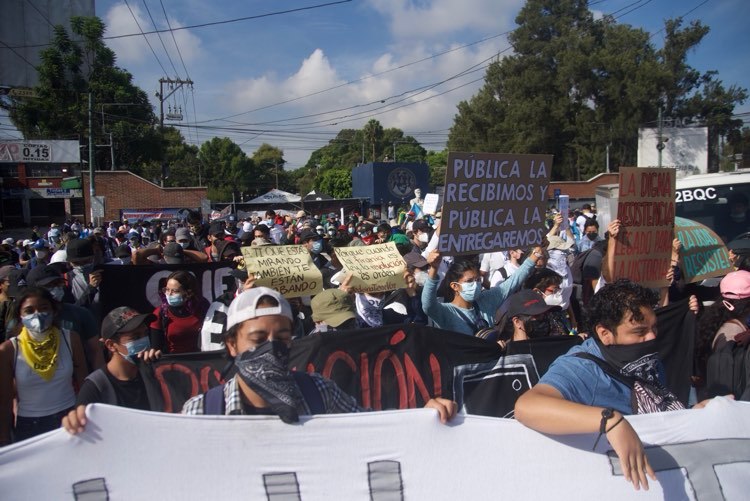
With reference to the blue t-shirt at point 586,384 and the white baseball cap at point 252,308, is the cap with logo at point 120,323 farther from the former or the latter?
the blue t-shirt at point 586,384

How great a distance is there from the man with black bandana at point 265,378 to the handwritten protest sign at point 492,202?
2251 mm

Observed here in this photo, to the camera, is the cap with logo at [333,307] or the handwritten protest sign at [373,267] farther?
the handwritten protest sign at [373,267]

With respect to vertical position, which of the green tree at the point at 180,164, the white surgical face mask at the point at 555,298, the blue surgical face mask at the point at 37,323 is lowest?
the white surgical face mask at the point at 555,298

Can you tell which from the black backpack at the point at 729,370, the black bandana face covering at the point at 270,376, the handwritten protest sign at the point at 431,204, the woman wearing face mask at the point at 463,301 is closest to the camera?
the black bandana face covering at the point at 270,376

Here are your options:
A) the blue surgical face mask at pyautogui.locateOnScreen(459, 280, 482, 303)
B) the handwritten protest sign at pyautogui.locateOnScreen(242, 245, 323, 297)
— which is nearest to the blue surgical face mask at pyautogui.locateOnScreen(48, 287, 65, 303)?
the handwritten protest sign at pyautogui.locateOnScreen(242, 245, 323, 297)

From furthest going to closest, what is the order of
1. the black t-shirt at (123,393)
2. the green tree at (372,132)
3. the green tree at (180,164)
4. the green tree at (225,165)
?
the green tree at (372,132) < the green tree at (225,165) < the green tree at (180,164) < the black t-shirt at (123,393)

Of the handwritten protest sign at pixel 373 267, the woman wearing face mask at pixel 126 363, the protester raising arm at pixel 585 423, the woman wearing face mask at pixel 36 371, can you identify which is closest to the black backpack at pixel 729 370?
the protester raising arm at pixel 585 423

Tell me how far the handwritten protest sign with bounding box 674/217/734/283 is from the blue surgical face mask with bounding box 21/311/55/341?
199 inches

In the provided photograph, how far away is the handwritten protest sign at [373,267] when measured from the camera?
4.62m

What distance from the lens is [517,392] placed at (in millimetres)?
3654

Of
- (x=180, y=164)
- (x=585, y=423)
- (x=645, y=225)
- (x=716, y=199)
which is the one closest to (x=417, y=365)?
(x=585, y=423)

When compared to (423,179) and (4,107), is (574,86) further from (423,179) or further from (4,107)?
(4,107)

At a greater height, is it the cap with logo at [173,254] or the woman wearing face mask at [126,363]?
the cap with logo at [173,254]

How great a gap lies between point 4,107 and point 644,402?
40.1 m
